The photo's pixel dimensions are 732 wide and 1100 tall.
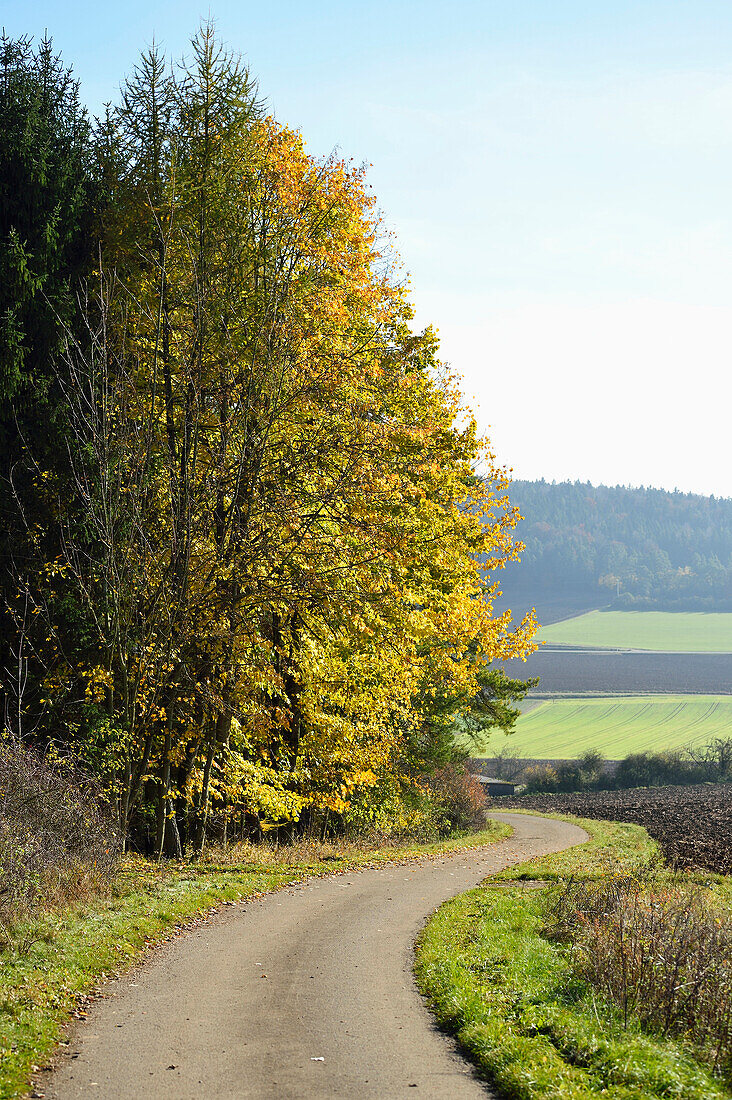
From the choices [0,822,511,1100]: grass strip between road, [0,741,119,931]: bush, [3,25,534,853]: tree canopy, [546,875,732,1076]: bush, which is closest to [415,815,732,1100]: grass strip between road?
[546,875,732,1076]: bush

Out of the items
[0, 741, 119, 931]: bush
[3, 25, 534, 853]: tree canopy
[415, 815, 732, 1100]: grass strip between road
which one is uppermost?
[3, 25, 534, 853]: tree canopy

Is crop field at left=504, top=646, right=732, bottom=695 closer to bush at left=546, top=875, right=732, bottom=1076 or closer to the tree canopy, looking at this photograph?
the tree canopy

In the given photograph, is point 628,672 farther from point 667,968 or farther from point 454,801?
point 667,968

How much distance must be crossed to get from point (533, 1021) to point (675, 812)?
3685cm

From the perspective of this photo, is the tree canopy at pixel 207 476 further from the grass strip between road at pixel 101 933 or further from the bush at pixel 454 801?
the bush at pixel 454 801

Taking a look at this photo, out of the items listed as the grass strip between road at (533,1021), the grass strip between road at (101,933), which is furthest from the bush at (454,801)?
the grass strip between road at (533,1021)

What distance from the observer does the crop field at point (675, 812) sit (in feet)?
76.8

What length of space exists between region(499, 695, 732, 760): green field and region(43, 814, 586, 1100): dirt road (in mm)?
78107

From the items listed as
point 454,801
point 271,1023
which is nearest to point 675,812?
point 454,801

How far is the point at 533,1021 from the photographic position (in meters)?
7.80

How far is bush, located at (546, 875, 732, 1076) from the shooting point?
7.90 m

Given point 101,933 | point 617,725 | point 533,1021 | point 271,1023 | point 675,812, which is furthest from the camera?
point 617,725

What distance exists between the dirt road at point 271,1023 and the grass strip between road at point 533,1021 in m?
0.29

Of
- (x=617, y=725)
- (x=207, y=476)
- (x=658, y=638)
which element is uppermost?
(x=207, y=476)
